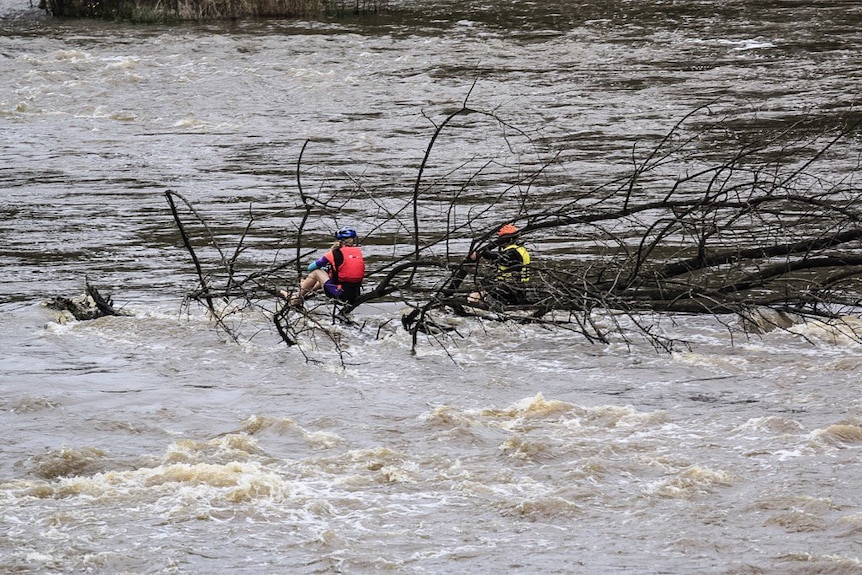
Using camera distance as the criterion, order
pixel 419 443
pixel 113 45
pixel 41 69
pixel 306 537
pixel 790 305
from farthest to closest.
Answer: pixel 113 45 < pixel 41 69 < pixel 790 305 < pixel 419 443 < pixel 306 537

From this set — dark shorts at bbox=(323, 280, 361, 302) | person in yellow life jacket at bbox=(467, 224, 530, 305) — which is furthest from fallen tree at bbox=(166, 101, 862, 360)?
dark shorts at bbox=(323, 280, 361, 302)

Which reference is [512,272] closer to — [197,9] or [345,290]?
[345,290]

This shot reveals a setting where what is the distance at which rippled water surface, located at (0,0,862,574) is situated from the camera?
27.3ft

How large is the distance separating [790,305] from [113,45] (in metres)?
22.3

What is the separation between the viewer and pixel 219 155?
76.1ft

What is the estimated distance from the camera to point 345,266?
1395 cm

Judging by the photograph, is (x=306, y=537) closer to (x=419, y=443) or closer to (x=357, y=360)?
(x=419, y=443)

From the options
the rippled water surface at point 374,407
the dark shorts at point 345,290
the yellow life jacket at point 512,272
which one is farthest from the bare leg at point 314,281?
the yellow life jacket at point 512,272

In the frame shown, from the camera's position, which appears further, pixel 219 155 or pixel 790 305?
pixel 219 155

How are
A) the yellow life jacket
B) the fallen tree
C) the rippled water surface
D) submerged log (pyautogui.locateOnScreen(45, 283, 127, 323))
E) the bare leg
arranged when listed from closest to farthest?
the rippled water surface < the fallen tree < the yellow life jacket < submerged log (pyautogui.locateOnScreen(45, 283, 127, 323)) < the bare leg

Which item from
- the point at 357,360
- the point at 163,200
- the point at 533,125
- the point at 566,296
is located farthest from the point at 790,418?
the point at 533,125

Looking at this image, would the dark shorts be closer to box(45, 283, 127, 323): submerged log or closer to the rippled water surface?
the rippled water surface

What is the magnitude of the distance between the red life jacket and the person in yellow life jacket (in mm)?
1556

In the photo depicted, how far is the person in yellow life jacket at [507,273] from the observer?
12138 mm
